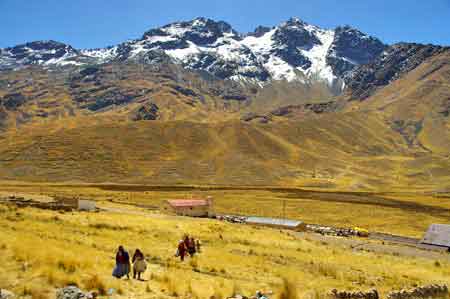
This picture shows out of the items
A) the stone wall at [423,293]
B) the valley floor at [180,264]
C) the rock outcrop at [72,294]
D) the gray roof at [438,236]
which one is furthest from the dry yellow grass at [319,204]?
the rock outcrop at [72,294]

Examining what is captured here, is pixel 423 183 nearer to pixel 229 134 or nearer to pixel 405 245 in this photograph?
pixel 229 134

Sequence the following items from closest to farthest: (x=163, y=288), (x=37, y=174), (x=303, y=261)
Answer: (x=163, y=288) < (x=303, y=261) < (x=37, y=174)

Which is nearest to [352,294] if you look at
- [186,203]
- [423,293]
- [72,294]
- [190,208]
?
[423,293]

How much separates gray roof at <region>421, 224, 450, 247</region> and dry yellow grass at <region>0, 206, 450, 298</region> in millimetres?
16564

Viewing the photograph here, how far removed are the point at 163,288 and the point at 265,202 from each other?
85.1 m

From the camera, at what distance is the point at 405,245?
52500mm

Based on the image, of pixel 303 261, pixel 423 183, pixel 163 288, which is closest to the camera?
pixel 163 288

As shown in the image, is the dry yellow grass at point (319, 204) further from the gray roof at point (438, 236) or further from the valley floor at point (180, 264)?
the valley floor at point (180, 264)

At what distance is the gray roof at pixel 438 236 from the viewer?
51.2m

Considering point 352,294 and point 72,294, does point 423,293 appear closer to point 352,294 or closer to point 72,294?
point 352,294

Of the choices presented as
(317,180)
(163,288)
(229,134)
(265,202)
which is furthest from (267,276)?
(229,134)

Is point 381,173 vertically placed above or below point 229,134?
below

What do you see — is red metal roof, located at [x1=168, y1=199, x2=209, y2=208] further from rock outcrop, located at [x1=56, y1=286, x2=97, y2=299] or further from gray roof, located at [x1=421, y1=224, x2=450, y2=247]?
rock outcrop, located at [x1=56, y1=286, x2=97, y2=299]

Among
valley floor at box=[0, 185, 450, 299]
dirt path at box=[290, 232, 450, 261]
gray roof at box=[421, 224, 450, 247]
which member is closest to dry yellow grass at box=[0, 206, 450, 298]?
valley floor at box=[0, 185, 450, 299]
